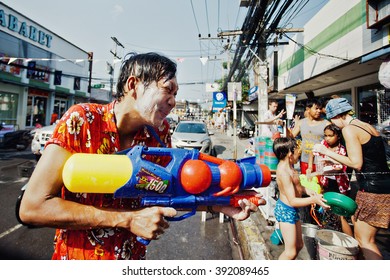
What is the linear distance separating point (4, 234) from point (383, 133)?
8063 millimetres

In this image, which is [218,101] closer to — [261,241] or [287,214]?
[261,241]

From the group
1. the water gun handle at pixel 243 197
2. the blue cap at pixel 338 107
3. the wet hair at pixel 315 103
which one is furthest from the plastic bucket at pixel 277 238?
the wet hair at pixel 315 103

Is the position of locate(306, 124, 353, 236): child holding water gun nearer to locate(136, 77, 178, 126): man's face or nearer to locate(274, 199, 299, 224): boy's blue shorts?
locate(274, 199, 299, 224): boy's blue shorts

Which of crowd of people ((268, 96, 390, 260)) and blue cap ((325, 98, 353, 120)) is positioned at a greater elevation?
blue cap ((325, 98, 353, 120))

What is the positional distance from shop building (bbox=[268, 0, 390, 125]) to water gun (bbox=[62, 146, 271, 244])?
3674 mm

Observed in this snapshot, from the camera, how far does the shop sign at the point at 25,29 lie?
11.6 metres

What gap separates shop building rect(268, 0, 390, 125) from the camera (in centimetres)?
462

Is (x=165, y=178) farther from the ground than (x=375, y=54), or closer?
closer

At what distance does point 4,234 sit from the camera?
8.64ft

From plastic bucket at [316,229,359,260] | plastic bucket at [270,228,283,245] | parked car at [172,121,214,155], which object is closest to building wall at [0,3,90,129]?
parked car at [172,121,214,155]

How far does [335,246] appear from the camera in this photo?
1857 millimetres

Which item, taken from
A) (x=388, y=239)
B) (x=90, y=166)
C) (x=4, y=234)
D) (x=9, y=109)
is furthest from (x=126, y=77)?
(x=9, y=109)

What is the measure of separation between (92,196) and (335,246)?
2.14m

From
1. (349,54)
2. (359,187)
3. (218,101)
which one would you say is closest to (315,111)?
(359,187)
